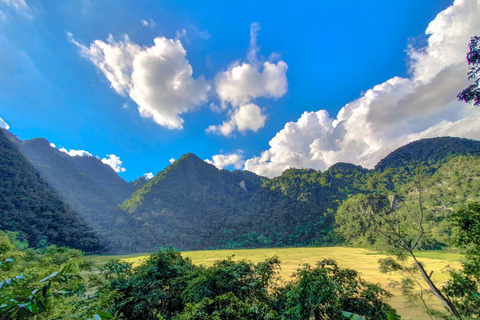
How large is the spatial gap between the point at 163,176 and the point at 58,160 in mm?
56069

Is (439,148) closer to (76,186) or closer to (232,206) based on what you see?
(232,206)

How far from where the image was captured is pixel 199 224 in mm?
95688

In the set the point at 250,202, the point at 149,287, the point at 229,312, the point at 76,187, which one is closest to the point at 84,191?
the point at 76,187

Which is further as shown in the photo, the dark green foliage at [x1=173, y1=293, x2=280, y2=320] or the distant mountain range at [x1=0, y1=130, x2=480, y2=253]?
the distant mountain range at [x1=0, y1=130, x2=480, y2=253]

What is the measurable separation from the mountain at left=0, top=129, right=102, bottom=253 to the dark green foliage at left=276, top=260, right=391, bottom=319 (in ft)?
193

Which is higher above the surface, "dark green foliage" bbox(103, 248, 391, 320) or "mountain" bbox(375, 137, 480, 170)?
"mountain" bbox(375, 137, 480, 170)

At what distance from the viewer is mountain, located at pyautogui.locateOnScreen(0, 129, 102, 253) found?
43.7m

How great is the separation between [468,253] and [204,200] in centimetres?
12057

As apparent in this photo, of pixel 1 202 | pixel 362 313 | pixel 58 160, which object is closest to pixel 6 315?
pixel 362 313

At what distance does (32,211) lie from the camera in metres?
47.4

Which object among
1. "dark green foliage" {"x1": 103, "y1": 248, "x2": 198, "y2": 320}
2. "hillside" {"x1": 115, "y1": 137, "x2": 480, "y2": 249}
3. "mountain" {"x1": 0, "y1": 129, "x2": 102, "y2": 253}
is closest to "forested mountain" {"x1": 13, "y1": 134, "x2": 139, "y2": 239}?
"hillside" {"x1": 115, "y1": 137, "x2": 480, "y2": 249}

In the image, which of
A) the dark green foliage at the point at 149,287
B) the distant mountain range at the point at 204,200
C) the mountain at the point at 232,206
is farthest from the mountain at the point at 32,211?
the dark green foliage at the point at 149,287

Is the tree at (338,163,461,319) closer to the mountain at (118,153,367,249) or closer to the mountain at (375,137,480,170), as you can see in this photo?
the mountain at (118,153,367,249)

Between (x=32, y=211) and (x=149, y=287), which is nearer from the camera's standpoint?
(x=149, y=287)
